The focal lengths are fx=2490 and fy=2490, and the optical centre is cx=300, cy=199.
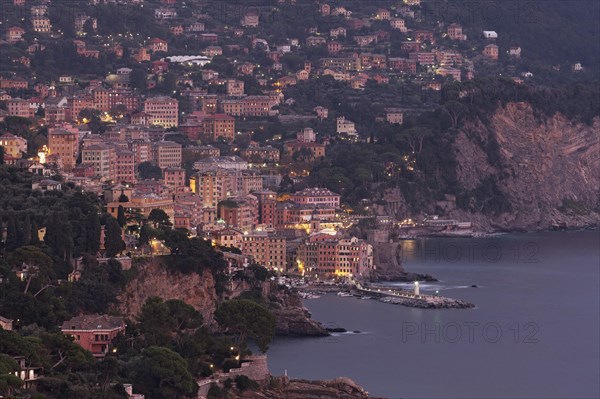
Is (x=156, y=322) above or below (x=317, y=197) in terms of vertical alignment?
below

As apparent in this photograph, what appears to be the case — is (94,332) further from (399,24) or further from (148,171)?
(399,24)

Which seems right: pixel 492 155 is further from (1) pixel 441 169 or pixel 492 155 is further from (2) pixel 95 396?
(2) pixel 95 396

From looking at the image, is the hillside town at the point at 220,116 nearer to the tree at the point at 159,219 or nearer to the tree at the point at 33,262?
the tree at the point at 159,219

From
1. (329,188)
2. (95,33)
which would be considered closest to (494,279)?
(329,188)

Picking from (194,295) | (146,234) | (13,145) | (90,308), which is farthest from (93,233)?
(13,145)

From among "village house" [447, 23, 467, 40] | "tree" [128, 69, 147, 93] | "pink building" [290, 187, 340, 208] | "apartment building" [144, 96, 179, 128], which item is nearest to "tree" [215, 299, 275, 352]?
"pink building" [290, 187, 340, 208]

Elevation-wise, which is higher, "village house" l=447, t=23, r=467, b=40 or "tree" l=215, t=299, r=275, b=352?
"village house" l=447, t=23, r=467, b=40

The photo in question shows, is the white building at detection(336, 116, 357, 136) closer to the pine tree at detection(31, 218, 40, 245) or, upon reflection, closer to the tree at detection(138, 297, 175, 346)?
the pine tree at detection(31, 218, 40, 245)
